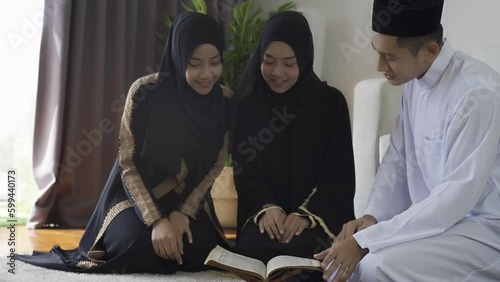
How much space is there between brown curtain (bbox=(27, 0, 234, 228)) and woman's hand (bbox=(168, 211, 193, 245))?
1440 mm

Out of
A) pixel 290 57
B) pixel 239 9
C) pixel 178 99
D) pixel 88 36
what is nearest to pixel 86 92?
pixel 88 36

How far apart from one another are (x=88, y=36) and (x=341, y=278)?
2538 millimetres

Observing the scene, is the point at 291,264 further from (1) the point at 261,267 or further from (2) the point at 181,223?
(2) the point at 181,223

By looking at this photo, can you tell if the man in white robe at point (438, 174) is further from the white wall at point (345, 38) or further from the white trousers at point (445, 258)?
the white wall at point (345, 38)

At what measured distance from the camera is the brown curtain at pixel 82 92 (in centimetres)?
374

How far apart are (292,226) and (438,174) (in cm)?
61

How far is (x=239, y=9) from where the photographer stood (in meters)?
4.10

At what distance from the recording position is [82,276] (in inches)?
92.4

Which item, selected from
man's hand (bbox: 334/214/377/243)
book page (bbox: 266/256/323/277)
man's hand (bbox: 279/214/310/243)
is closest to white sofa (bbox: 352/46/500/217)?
man's hand (bbox: 279/214/310/243)

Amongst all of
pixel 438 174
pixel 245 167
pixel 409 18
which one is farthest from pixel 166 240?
pixel 409 18

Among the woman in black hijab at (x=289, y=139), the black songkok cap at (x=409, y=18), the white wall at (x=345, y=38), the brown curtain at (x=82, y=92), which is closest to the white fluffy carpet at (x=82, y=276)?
the woman in black hijab at (x=289, y=139)

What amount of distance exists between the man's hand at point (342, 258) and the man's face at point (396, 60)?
44 centimetres

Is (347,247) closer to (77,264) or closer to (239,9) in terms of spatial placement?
(77,264)

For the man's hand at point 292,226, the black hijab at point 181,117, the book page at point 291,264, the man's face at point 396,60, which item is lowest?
the man's hand at point 292,226
